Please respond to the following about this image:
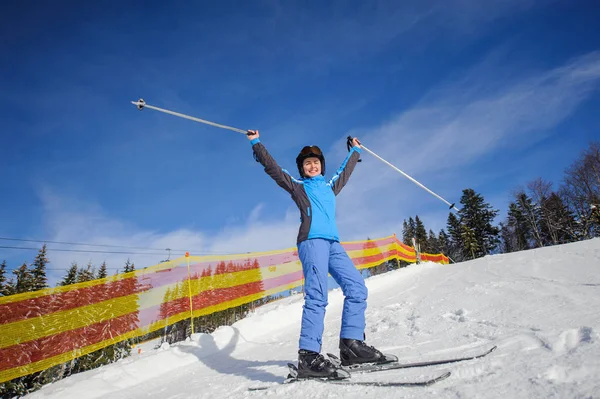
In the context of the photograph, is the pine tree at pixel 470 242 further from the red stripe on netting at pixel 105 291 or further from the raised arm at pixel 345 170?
the raised arm at pixel 345 170

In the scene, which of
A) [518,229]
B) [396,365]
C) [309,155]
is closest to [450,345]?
[396,365]

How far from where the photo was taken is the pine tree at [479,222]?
152 ft

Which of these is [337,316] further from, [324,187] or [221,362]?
[324,187]

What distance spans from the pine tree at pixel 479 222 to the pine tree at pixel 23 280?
167 ft

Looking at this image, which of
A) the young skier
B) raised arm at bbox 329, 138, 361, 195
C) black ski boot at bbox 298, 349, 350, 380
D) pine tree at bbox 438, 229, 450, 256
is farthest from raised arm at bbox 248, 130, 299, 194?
pine tree at bbox 438, 229, 450, 256

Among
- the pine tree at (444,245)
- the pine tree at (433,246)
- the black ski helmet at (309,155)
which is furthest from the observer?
the pine tree at (433,246)

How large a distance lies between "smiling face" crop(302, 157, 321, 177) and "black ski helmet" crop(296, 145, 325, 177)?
4 centimetres

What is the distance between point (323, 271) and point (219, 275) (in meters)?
7.87

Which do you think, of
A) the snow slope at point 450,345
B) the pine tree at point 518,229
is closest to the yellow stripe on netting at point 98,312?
the snow slope at point 450,345

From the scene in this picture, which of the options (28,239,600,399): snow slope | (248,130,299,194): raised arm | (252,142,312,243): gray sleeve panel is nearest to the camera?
(28,239,600,399): snow slope

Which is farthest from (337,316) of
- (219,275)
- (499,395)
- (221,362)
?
(499,395)

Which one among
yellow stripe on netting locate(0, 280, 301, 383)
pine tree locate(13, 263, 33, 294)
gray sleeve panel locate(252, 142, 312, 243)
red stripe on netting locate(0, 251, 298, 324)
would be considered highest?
pine tree locate(13, 263, 33, 294)

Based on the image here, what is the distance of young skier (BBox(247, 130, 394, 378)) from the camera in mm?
2799

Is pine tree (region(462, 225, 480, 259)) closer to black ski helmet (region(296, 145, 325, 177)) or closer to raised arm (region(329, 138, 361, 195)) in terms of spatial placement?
raised arm (region(329, 138, 361, 195))
